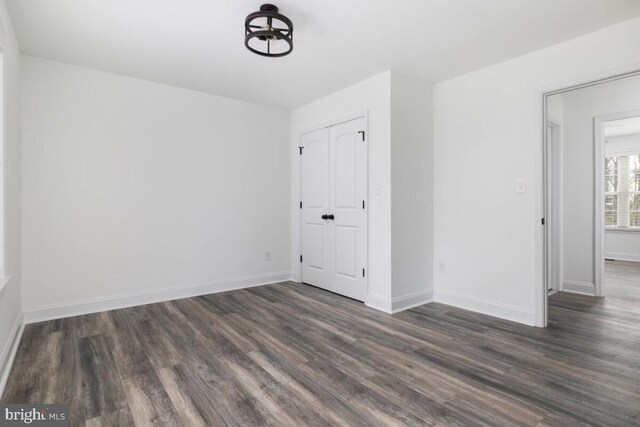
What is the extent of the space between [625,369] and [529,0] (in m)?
2.52

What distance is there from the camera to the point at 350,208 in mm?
3949

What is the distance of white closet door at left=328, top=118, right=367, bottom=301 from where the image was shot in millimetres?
3770

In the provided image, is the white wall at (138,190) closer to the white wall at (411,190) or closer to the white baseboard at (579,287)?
the white wall at (411,190)

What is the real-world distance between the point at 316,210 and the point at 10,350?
3168 mm

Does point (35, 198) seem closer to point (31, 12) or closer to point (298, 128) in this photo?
point (31, 12)

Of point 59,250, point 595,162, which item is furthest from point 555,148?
point 59,250

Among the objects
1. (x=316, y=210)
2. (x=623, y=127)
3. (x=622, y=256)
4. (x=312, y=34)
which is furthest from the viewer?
(x=622, y=256)

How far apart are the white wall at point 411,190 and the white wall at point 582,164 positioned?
1888 mm

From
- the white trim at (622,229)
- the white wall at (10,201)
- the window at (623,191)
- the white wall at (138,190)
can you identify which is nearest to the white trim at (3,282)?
the white wall at (10,201)

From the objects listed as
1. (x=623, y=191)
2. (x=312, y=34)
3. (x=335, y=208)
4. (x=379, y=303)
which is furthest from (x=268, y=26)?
(x=623, y=191)

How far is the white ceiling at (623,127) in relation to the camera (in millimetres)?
5637

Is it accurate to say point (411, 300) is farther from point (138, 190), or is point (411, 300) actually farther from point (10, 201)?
point (10, 201)

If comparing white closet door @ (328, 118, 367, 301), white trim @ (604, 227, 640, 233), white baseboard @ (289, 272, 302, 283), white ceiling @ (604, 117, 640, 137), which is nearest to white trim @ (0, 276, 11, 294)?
white closet door @ (328, 118, 367, 301)

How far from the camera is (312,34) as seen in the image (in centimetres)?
271
